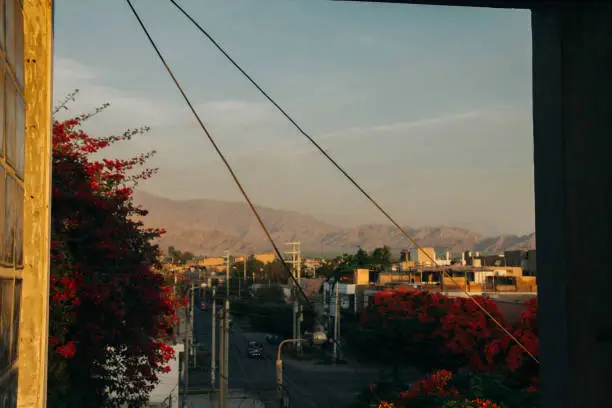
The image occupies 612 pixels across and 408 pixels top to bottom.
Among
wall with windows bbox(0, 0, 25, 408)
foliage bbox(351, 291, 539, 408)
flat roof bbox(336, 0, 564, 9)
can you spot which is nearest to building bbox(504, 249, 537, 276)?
foliage bbox(351, 291, 539, 408)

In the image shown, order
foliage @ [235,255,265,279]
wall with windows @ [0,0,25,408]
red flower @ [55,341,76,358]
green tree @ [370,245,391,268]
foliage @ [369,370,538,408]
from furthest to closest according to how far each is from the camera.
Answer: foliage @ [235,255,265,279], green tree @ [370,245,391,268], foliage @ [369,370,538,408], red flower @ [55,341,76,358], wall with windows @ [0,0,25,408]

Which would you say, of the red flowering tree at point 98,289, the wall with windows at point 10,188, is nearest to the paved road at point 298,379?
the red flowering tree at point 98,289

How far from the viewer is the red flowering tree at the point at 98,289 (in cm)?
742

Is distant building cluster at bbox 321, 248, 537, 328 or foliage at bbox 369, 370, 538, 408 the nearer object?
foliage at bbox 369, 370, 538, 408

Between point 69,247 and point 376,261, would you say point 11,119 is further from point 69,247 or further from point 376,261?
point 376,261

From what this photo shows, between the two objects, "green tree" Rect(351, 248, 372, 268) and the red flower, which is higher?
"green tree" Rect(351, 248, 372, 268)

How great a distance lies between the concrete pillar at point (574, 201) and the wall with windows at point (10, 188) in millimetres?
1343

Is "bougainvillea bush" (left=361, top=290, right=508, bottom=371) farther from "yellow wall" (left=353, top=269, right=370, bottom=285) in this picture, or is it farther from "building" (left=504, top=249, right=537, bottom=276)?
"building" (left=504, top=249, right=537, bottom=276)

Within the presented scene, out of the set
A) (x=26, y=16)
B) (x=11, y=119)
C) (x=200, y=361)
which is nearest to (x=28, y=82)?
(x=26, y=16)

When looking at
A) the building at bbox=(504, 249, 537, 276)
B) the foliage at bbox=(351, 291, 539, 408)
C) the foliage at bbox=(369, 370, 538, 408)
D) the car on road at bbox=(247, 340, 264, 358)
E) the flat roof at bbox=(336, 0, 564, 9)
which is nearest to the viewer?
the flat roof at bbox=(336, 0, 564, 9)

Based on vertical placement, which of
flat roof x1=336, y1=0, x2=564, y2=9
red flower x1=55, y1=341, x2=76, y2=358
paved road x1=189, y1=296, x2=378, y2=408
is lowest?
A: paved road x1=189, y1=296, x2=378, y2=408

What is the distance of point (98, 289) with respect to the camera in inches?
297

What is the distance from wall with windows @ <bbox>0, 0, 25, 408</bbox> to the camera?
1251 mm

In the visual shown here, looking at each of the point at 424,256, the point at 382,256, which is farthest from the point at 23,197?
the point at 382,256
